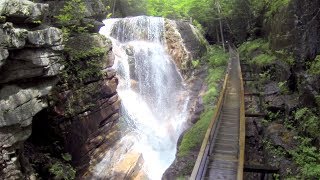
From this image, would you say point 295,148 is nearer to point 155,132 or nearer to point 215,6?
point 155,132

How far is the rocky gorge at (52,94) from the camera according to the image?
420 inches

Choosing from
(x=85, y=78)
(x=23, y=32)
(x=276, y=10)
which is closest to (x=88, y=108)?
(x=85, y=78)

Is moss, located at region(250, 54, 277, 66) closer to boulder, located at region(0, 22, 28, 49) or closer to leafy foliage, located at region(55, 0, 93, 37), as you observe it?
leafy foliage, located at region(55, 0, 93, 37)

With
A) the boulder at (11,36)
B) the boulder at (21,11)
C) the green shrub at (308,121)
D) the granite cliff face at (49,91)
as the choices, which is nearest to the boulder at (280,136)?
the green shrub at (308,121)

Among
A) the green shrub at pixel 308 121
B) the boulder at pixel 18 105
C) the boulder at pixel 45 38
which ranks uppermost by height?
the boulder at pixel 45 38

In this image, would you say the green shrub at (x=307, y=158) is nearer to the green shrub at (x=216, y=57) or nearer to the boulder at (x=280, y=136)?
the boulder at (x=280, y=136)

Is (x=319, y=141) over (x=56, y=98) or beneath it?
beneath

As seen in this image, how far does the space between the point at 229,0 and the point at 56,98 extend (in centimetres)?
2569

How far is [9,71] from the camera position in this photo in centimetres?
1079

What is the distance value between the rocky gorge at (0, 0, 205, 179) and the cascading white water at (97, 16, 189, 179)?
187 centimetres

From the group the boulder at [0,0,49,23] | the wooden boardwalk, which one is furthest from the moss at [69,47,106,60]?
the wooden boardwalk

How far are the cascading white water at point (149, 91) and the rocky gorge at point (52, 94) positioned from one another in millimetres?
1869

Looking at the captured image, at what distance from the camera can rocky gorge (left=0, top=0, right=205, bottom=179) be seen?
10.7 metres

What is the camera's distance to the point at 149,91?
22688 millimetres
